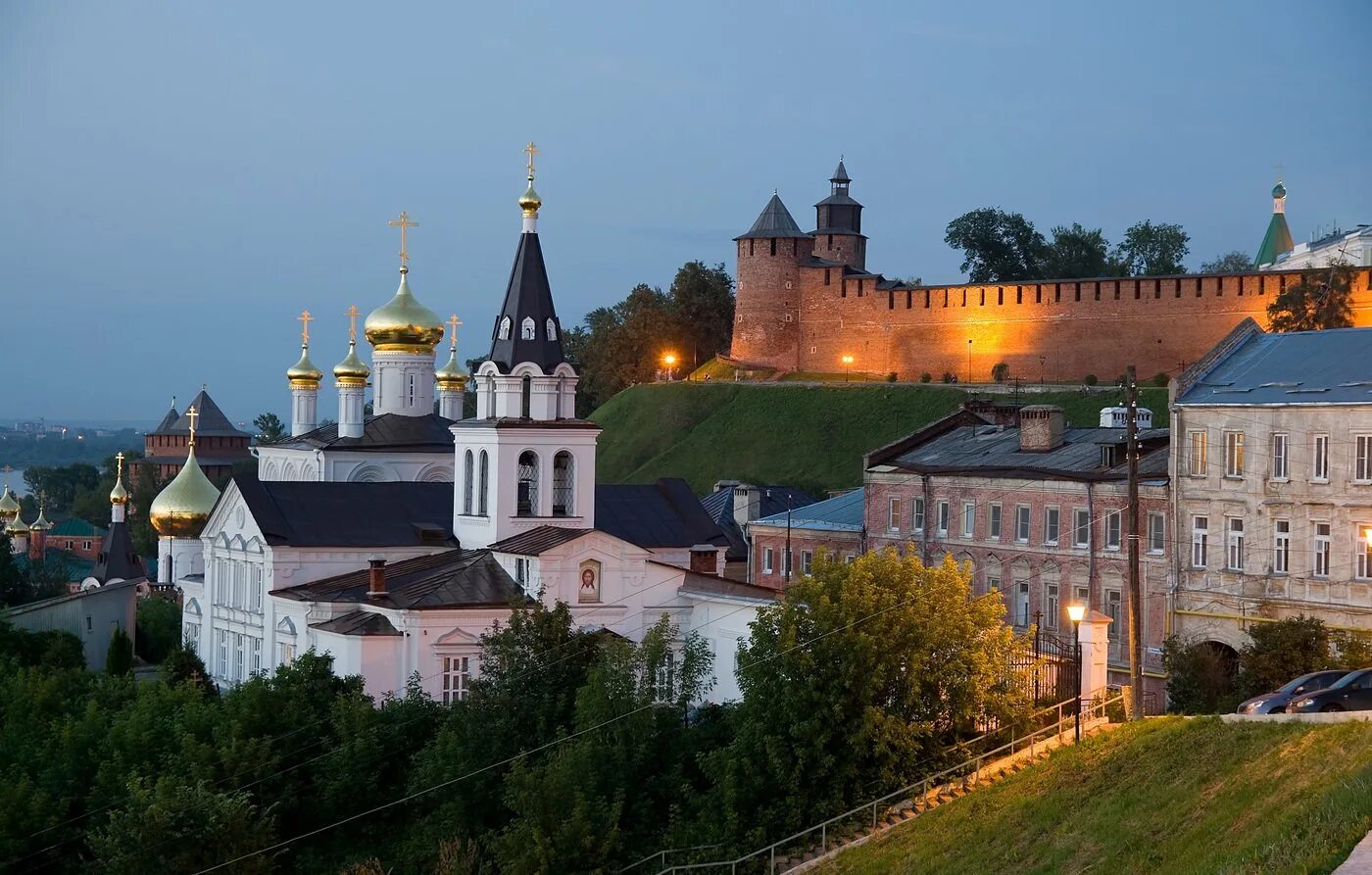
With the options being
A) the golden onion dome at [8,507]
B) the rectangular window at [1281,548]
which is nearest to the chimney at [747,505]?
the rectangular window at [1281,548]

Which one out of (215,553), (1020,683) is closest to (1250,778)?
(1020,683)

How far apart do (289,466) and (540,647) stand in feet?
64.9

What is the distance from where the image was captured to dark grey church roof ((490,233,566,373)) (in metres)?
35.8

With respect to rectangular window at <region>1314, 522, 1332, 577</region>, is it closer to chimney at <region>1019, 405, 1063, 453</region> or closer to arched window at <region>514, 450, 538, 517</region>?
chimney at <region>1019, 405, 1063, 453</region>

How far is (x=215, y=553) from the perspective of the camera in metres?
38.9

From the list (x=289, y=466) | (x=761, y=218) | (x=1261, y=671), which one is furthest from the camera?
(x=761, y=218)

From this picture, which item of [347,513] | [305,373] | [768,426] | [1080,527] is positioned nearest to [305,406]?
[305,373]

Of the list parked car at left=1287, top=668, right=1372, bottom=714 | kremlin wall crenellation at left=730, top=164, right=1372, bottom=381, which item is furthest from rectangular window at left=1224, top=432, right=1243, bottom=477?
kremlin wall crenellation at left=730, top=164, right=1372, bottom=381

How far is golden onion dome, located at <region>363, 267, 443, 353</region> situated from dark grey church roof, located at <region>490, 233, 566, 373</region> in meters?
10.4

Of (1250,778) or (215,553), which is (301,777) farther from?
(1250,778)

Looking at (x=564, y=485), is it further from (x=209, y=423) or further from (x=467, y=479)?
(x=209, y=423)

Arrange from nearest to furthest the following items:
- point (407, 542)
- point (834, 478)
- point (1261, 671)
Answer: point (1261, 671) → point (407, 542) → point (834, 478)

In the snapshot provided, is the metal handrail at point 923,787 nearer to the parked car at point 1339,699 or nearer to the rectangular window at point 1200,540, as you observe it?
the parked car at point 1339,699

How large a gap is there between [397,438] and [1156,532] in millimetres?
19203
